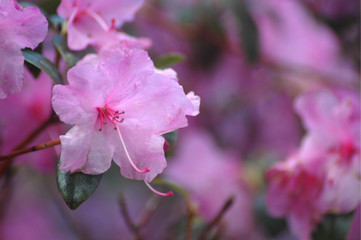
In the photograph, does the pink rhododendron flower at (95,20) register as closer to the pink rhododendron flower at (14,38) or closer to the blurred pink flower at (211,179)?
the pink rhododendron flower at (14,38)

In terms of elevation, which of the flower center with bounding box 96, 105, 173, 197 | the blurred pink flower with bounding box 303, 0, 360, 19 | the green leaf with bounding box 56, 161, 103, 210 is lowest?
the green leaf with bounding box 56, 161, 103, 210

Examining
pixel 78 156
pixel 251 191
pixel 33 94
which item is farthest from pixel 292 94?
pixel 78 156

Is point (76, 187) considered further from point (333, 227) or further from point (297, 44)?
point (297, 44)

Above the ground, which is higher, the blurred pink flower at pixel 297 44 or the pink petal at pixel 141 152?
the pink petal at pixel 141 152

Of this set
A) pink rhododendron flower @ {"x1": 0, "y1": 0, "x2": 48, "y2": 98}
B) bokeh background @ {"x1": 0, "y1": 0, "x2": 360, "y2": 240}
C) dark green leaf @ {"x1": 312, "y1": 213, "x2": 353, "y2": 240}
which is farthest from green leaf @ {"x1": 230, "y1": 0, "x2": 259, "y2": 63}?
pink rhododendron flower @ {"x1": 0, "y1": 0, "x2": 48, "y2": 98}

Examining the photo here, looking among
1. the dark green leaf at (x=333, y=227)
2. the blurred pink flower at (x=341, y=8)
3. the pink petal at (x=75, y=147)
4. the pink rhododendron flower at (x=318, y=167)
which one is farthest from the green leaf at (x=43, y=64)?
the blurred pink flower at (x=341, y=8)

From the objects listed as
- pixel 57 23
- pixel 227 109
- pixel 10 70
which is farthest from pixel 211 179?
pixel 10 70

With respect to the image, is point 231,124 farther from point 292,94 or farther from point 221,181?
point 221,181

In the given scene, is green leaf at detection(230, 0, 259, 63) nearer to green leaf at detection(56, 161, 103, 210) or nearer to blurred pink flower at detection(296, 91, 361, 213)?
blurred pink flower at detection(296, 91, 361, 213)
